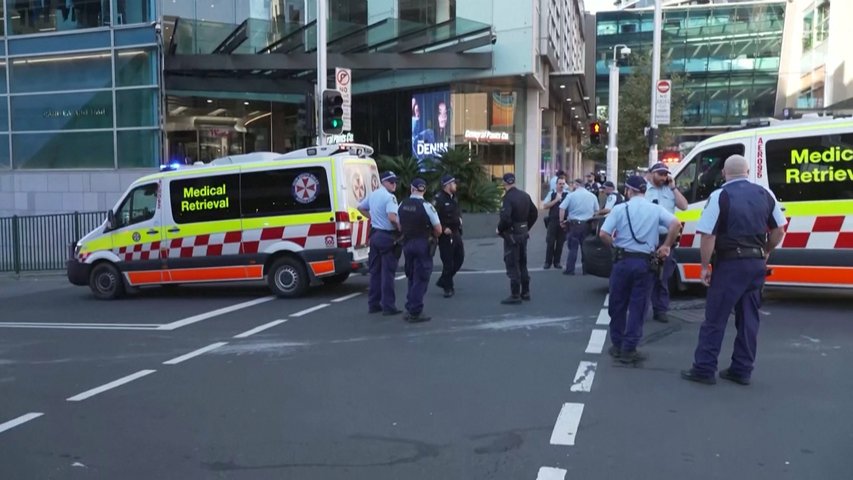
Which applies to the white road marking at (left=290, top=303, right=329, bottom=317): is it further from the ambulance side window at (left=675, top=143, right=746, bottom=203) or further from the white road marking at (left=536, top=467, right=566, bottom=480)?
the white road marking at (left=536, top=467, right=566, bottom=480)

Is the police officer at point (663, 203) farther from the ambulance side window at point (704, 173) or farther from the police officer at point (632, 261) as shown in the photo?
the police officer at point (632, 261)

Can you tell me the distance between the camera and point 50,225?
18188 mm

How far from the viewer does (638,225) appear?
6.99m

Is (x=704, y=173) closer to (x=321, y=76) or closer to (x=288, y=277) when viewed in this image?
(x=288, y=277)

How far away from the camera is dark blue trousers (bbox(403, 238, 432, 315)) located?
9297 millimetres

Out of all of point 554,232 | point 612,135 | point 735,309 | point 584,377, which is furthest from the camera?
point 612,135

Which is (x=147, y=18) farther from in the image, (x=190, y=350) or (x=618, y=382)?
(x=618, y=382)

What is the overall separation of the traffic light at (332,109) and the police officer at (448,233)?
374 cm

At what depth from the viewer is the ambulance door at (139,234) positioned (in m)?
12.4

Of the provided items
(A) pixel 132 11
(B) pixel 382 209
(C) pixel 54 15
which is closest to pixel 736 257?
(B) pixel 382 209

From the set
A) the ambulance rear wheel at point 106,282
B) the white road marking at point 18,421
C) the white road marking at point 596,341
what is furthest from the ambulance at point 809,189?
the ambulance rear wheel at point 106,282

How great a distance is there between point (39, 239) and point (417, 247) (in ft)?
40.5

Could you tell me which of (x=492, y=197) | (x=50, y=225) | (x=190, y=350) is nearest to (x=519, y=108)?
(x=492, y=197)

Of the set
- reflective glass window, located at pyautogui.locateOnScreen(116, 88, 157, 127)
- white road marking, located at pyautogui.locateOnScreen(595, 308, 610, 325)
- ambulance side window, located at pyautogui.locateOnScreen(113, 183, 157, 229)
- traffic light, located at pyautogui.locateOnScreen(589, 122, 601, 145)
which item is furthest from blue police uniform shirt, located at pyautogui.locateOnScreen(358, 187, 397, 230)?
reflective glass window, located at pyautogui.locateOnScreen(116, 88, 157, 127)
